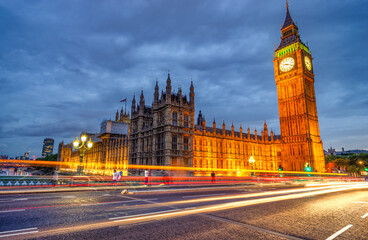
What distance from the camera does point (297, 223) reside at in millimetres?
7465

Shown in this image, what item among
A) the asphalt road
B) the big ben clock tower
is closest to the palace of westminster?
the big ben clock tower

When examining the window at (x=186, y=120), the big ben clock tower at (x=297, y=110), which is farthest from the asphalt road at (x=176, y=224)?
the big ben clock tower at (x=297, y=110)

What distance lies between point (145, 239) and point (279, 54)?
82.4 m

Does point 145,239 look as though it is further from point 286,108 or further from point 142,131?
point 286,108

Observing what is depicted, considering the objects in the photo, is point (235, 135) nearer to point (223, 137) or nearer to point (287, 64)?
point (223, 137)

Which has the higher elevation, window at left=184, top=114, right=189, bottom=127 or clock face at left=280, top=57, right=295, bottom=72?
clock face at left=280, top=57, right=295, bottom=72

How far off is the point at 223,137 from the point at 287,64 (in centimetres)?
3718

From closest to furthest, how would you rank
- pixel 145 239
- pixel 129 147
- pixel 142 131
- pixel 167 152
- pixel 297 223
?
pixel 145 239 → pixel 297 223 → pixel 167 152 → pixel 142 131 → pixel 129 147

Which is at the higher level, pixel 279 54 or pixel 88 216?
pixel 279 54

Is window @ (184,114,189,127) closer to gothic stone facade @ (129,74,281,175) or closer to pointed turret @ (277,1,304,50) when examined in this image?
gothic stone facade @ (129,74,281,175)

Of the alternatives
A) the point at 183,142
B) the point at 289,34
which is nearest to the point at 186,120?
the point at 183,142

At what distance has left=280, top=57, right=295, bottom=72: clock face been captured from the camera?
69.7m

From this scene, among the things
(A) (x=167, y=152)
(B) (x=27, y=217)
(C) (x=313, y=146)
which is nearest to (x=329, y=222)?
(B) (x=27, y=217)

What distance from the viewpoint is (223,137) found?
57.3 meters
